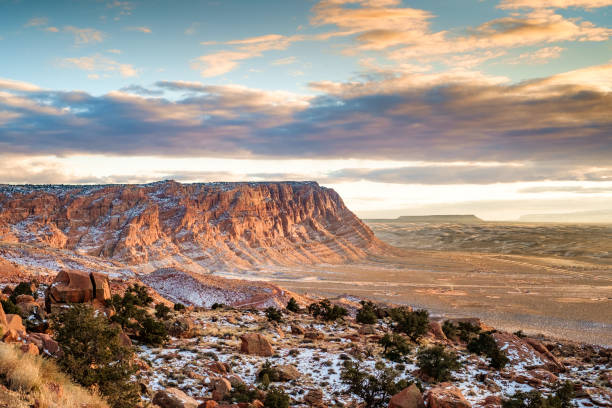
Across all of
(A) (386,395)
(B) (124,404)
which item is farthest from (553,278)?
(B) (124,404)

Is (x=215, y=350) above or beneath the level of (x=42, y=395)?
beneath

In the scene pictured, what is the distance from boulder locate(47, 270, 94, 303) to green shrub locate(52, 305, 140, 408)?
352 inches

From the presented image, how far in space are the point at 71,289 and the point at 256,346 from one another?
10036mm

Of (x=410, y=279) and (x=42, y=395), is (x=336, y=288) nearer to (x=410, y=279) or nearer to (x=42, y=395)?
(x=410, y=279)

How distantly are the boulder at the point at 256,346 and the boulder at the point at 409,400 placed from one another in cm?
884

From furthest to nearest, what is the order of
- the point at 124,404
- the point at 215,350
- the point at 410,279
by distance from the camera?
the point at 410,279 → the point at 215,350 → the point at 124,404

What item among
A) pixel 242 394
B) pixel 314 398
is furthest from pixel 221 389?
pixel 314 398

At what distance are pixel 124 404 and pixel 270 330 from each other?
16547 mm

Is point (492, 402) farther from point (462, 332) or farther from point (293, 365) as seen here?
point (462, 332)

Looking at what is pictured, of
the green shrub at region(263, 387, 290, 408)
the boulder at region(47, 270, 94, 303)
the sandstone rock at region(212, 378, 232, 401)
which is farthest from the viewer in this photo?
the boulder at region(47, 270, 94, 303)

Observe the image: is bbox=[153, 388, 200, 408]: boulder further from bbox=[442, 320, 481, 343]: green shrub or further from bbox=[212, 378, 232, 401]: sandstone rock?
bbox=[442, 320, 481, 343]: green shrub

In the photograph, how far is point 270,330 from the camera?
26.8 m

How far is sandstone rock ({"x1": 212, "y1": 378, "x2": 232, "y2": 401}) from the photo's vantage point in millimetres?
14226

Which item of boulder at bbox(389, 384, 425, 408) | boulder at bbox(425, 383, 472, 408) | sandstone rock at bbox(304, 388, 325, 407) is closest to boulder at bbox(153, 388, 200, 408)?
sandstone rock at bbox(304, 388, 325, 407)
